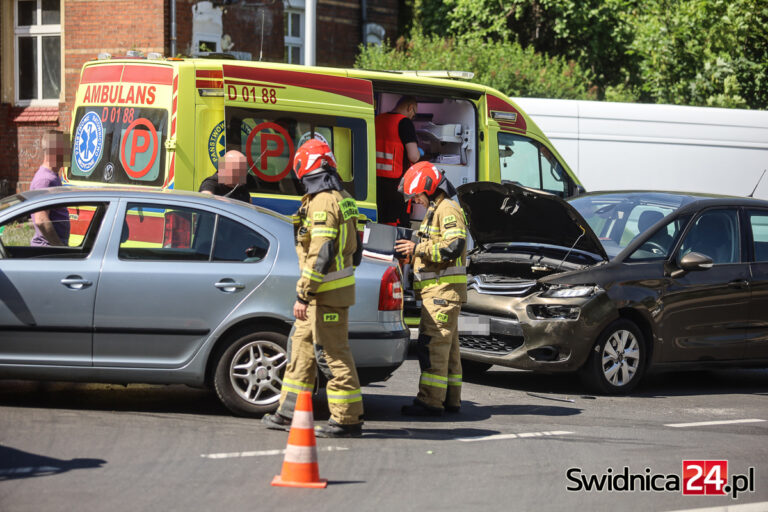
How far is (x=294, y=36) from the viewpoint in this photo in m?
22.0

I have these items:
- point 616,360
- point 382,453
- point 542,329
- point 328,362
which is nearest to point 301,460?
point 382,453

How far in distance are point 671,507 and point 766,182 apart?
1237 centimetres

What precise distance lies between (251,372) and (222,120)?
3.33 metres

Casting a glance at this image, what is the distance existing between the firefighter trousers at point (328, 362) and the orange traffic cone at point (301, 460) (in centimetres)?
97

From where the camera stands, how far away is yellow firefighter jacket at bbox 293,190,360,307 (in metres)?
6.58

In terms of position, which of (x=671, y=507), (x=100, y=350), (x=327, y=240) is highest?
(x=327, y=240)

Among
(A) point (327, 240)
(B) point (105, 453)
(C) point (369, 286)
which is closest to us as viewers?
(B) point (105, 453)

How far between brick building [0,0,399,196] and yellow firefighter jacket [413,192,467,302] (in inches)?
418

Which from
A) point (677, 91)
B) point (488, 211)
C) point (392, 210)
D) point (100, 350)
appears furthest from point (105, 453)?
point (677, 91)

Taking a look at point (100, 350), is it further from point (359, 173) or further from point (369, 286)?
point (359, 173)

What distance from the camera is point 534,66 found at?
21000 mm

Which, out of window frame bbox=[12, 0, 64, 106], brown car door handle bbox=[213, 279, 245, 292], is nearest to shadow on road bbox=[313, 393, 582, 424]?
brown car door handle bbox=[213, 279, 245, 292]

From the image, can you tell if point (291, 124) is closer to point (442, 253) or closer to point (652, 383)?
point (442, 253)

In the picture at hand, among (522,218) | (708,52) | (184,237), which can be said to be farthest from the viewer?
(708,52)
